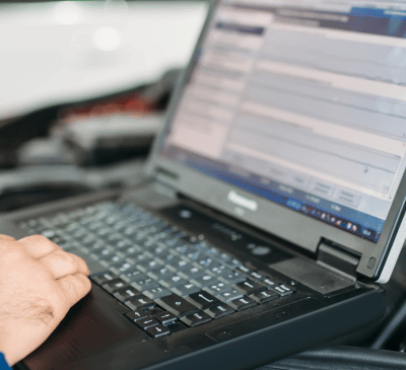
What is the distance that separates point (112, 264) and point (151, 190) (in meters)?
0.25

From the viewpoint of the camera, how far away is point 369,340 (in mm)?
523

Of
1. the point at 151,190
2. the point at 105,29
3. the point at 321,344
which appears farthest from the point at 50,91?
the point at 321,344

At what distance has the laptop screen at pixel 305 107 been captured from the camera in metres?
0.49

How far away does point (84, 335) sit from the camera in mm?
407

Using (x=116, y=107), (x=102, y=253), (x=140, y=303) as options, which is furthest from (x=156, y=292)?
(x=116, y=107)

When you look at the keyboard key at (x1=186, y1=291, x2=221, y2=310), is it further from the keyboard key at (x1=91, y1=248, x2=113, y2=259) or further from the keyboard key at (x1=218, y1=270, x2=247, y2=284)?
the keyboard key at (x1=91, y1=248, x2=113, y2=259)

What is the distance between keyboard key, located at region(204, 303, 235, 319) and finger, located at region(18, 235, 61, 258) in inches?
6.8

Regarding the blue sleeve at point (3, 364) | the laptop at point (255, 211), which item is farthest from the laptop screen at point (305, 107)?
the blue sleeve at point (3, 364)

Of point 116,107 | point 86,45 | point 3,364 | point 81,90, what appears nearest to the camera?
point 3,364

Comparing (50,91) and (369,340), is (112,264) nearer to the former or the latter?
(369,340)

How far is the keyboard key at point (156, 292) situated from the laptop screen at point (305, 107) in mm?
188

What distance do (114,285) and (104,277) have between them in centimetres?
2

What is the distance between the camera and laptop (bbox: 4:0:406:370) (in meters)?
0.41

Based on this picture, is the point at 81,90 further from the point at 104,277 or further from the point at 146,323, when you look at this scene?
the point at 146,323
